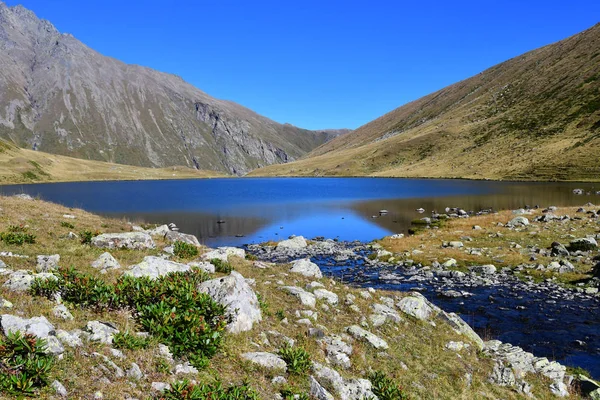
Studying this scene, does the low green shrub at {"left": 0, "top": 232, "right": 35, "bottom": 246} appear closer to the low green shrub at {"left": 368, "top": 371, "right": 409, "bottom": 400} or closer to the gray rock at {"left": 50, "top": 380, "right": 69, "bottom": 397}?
the gray rock at {"left": 50, "top": 380, "right": 69, "bottom": 397}

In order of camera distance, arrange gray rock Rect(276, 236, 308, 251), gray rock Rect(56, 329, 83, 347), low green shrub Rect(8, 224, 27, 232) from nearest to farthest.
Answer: gray rock Rect(56, 329, 83, 347) → low green shrub Rect(8, 224, 27, 232) → gray rock Rect(276, 236, 308, 251)

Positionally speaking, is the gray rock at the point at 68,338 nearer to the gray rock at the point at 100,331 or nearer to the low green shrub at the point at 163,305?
the gray rock at the point at 100,331

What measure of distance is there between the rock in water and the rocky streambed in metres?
12.7

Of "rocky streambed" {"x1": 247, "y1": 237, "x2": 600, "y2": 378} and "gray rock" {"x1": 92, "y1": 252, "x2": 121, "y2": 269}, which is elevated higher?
"gray rock" {"x1": 92, "y1": 252, "x2": 121, "y2": 269}

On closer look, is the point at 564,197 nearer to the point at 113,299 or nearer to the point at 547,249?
the point at 547,249

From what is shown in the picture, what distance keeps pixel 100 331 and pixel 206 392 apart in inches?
124

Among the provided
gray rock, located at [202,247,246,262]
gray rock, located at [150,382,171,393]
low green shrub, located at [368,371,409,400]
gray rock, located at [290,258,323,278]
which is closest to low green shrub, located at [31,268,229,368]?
gray rock, located at [150,382,171,393]

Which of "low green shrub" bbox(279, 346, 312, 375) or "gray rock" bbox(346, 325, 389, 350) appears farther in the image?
"gray rock" bbox(346, 325, 389, 350)

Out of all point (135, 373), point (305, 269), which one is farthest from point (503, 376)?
point (135, 373)

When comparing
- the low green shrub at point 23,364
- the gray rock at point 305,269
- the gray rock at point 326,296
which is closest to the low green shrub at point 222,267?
the gray rock at point 326,296

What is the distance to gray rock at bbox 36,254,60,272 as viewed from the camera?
12566 mm

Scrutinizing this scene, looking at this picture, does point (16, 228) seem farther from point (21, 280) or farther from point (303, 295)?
point (303, 295)

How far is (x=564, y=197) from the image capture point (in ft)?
260

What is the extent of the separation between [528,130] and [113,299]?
192m
